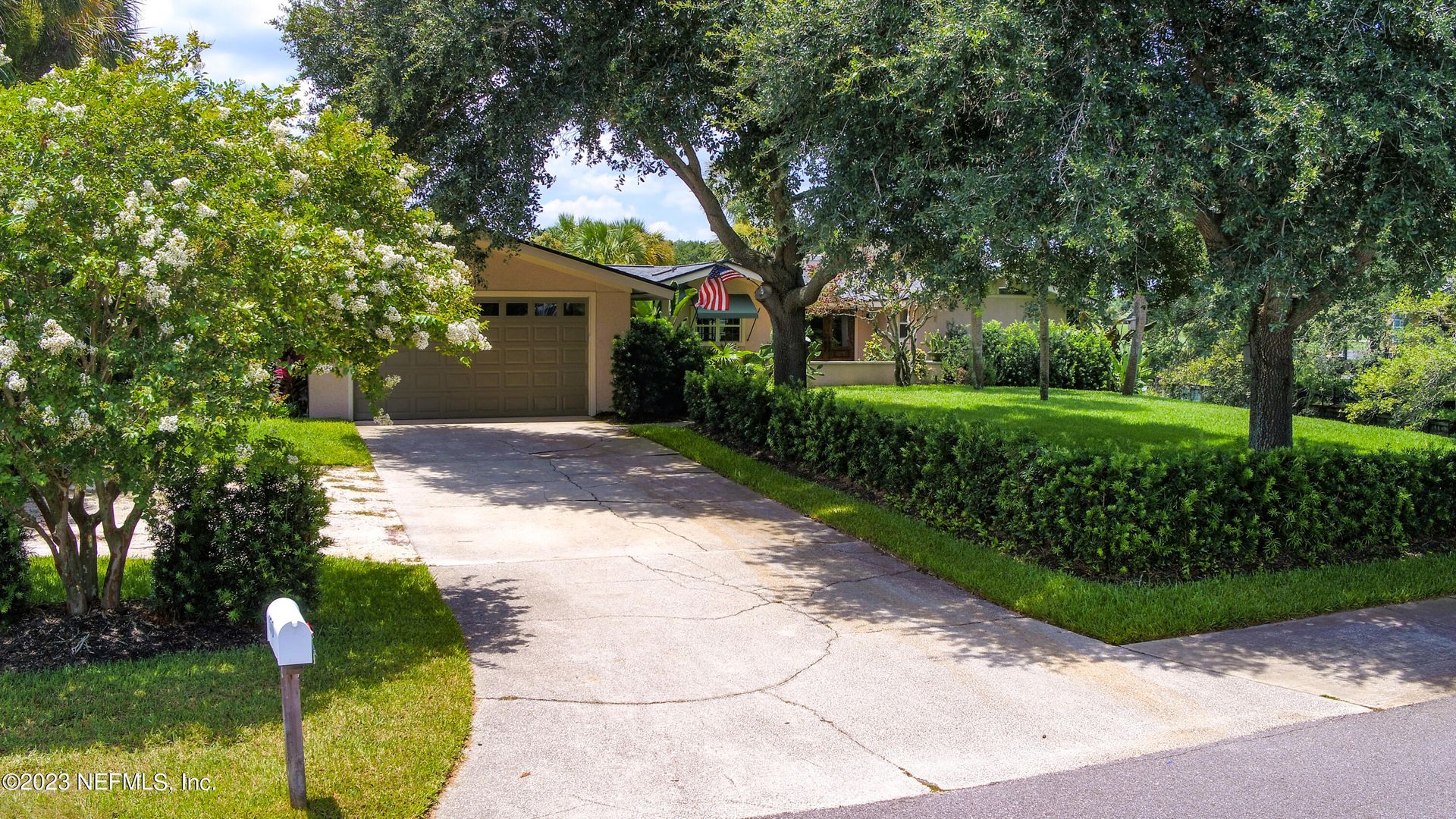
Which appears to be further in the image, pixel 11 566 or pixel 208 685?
pixel 11 566

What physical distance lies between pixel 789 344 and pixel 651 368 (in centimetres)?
392

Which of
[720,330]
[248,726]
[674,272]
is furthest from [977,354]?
[248,726]

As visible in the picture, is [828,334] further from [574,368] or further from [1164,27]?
[1164,27]

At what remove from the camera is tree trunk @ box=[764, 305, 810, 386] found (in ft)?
50.1

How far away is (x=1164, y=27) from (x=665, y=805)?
7614mm

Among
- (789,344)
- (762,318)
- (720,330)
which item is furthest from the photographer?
(762,318)

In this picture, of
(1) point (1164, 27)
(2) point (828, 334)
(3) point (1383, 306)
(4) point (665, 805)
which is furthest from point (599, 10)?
(2) point (828, 334)

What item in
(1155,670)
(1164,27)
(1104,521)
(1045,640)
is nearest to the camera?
(1155,670)

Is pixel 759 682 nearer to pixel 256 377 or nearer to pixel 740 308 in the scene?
pixel 256 377

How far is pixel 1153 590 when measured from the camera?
7699 mm

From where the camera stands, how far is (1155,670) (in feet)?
20.8

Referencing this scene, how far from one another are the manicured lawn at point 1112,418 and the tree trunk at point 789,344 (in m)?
1.05

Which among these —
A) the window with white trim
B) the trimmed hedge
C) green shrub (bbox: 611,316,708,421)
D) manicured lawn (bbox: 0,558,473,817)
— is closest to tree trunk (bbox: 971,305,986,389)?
the window with white trim

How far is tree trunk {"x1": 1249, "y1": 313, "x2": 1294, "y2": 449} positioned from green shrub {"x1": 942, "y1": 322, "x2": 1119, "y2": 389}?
16378mm
